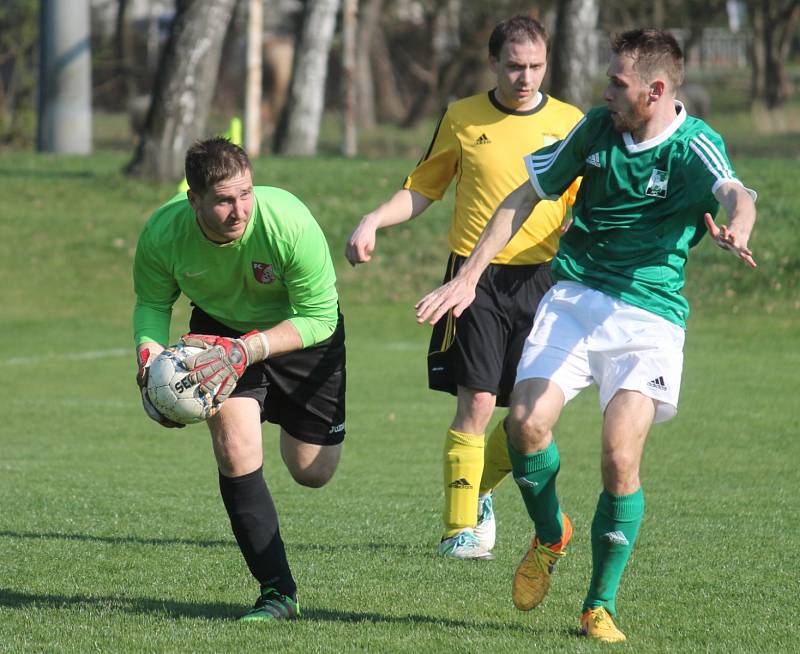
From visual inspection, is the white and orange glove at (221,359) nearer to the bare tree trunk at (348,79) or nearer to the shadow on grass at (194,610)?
the shadow on grass at (194,610)

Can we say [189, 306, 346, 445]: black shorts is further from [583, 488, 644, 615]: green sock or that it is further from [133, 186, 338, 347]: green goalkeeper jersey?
[583, 488, 644, 615]: green sock

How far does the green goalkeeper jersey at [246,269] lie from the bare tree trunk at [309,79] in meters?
20.8

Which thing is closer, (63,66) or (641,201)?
(641,201)

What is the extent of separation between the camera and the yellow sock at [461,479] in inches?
263

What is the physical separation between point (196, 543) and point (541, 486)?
2199mm

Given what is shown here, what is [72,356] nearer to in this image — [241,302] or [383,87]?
[241,302]

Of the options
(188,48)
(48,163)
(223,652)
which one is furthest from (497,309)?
(48,163)

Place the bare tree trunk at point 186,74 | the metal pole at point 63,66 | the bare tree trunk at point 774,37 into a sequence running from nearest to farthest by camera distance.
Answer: the bare tree trunk at point 186,74 → the metal pole at point 63,66 → the bare tree trunk at point 774,37

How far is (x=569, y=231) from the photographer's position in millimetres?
5516

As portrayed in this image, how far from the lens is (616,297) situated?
17.2 ft

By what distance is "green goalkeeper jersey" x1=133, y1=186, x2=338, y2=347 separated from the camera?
544 centimetres

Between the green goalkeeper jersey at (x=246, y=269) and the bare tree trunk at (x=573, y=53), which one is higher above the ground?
the green goalkeeper jersey at (x=246, y=269)

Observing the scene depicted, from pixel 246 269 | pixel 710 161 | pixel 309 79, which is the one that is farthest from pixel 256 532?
pixel 309 79

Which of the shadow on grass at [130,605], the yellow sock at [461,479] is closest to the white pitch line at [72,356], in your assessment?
the yellow sock at [461,479]
